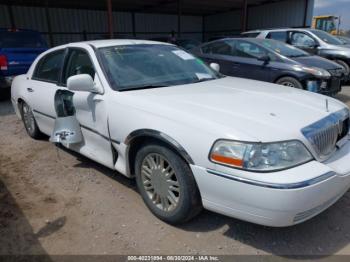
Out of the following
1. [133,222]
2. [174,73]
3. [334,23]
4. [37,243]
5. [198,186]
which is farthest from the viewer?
[334,23]

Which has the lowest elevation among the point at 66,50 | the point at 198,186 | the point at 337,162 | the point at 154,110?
the point at 198,186

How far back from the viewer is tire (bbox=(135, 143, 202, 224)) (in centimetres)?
241

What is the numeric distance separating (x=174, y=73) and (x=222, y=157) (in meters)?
1.51

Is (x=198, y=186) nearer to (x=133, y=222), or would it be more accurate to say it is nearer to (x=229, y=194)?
(x=229, y=194)

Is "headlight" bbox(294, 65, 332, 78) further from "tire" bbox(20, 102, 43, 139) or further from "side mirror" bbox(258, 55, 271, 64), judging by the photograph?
"tire" bbox(20, 102, 43, 139)

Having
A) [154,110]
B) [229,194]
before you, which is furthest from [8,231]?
[229,194]

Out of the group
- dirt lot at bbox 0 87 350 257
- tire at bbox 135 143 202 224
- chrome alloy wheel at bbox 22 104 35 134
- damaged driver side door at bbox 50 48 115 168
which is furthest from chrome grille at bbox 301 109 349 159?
chrome alloy wheel at bbox 22 104 35 134

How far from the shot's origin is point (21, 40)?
820 centimetres

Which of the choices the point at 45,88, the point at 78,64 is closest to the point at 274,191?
the point at 78,64

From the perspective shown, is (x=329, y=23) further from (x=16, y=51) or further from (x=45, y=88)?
(x=45, y=88)

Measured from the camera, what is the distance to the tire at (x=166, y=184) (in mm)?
2412

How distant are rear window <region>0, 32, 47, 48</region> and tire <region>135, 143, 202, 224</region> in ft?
22.3

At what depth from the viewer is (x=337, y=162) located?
93.4 inches

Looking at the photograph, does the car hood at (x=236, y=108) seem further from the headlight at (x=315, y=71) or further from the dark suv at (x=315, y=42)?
the dark suv at (x=315, y=42)
